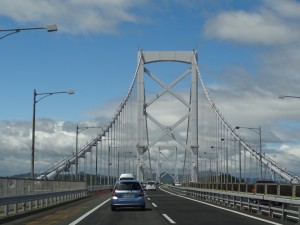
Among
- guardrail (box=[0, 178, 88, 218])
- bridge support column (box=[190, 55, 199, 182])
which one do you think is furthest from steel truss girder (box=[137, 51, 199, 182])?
guardrail (box=[0, 178, 88, 218])

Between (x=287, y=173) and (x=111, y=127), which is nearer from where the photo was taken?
(x=287, y=173)

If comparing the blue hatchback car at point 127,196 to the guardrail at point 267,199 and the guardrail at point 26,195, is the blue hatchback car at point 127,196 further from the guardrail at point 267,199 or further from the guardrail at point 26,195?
the guardrail at point 267,199

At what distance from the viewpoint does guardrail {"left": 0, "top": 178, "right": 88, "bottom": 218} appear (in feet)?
81.6

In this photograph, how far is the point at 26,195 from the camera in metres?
28.0

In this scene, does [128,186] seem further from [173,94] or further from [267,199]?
[173,94]

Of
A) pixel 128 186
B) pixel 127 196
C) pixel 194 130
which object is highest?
pixel 194 130

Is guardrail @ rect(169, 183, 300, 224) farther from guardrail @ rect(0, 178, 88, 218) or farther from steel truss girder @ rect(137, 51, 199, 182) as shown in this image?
steel truss girder @ rect(137, 51, 199, 182)

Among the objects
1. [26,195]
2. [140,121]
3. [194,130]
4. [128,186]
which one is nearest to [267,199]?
[128,186]

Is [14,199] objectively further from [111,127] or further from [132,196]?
[111,127]

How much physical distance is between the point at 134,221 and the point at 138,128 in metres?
74.8

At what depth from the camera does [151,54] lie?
353ft

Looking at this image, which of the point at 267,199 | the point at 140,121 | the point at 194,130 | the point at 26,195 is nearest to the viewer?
the point at 267,199

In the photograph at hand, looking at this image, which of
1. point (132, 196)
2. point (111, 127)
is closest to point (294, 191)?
point (132, 196)

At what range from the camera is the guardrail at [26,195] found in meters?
24.9
